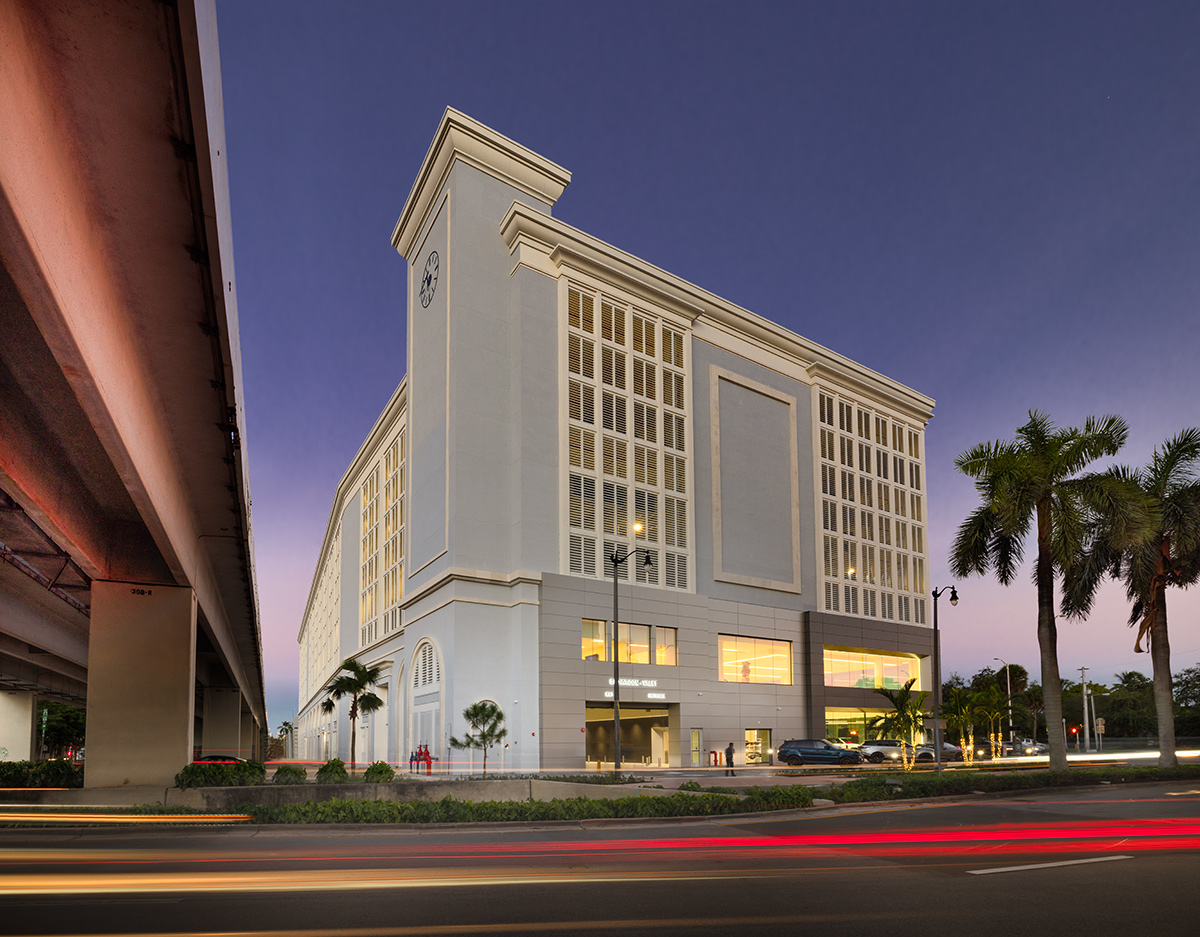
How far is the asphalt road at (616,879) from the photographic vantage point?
9.23 metres

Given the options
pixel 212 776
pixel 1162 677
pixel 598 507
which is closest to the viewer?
pixel 212 776

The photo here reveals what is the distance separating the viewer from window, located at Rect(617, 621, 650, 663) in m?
55.0

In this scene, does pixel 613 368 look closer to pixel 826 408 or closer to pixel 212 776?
pixel 826 408

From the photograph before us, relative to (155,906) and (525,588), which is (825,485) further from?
(155,906)

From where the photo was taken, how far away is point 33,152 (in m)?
9.01

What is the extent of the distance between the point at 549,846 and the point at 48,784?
2243 centimetres

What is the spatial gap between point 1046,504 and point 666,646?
29.0 m

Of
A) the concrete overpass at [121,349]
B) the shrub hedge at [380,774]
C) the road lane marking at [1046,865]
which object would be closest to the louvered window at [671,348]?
the concrete overpass at [121,349]

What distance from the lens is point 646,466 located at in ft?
191

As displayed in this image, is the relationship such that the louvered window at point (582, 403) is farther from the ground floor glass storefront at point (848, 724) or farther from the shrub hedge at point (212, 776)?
the shrub hedge at point (212, 776)

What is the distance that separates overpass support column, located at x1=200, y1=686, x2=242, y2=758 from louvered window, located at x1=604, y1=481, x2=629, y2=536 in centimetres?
3443

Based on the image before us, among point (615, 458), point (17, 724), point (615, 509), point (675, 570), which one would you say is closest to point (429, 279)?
point (615, 458)

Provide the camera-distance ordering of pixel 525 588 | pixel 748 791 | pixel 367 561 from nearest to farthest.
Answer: pixel 748 791 → pixel 525 588 → pixel 367 561

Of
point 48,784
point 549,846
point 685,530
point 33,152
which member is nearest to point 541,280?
point 685,530
